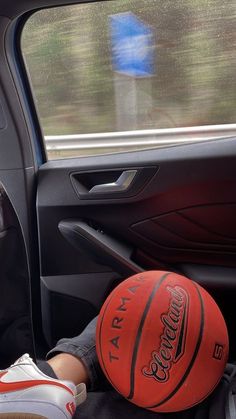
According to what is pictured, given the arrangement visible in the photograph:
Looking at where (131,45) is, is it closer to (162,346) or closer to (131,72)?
(131,72)

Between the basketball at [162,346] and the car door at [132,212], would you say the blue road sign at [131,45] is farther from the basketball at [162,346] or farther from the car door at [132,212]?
the basketball at [162,346]

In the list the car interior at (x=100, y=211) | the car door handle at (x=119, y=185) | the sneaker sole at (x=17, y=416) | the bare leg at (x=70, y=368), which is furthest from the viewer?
the car door handle at (x=119, y=185)

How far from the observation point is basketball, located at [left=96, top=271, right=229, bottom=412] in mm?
1188

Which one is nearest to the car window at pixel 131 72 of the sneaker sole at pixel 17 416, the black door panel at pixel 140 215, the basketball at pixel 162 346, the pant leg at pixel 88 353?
the black door panel at pixel 140 215

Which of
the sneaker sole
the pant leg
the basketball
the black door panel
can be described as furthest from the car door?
the sneaker sole

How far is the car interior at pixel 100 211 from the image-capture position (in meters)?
1.99

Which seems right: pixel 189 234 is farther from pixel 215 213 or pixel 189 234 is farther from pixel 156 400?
pixel 156 400

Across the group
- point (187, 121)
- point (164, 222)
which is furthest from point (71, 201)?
point (187, 121)

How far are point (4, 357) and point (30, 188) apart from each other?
0.77 m

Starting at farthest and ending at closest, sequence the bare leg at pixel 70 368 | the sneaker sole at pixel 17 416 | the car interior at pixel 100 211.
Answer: the car interior at pixel 100 211, the bare leg at pixel 70 368, the sneaker sole at pixel 17 416

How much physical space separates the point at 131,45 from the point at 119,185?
0.55 m

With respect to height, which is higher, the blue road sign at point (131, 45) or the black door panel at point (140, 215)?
the blue road sign at point (131, 45)

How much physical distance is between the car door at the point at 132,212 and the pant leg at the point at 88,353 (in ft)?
1.68

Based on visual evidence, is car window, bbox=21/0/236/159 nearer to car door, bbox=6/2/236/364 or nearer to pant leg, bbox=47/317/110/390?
car door, bbox=6/2/236/364
